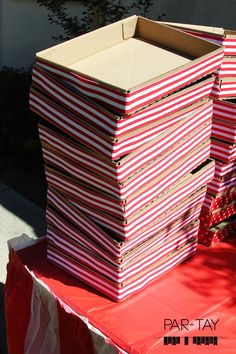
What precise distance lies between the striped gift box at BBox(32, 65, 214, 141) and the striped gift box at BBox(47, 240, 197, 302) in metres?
0.71

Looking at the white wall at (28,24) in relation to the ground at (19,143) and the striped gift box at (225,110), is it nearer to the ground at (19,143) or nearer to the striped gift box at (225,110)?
the ground at (19,143)

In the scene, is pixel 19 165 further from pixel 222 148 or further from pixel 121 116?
pixel 121 116

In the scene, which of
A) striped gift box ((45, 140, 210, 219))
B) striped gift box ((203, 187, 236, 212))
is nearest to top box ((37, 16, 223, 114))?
striped gift box ((45, 140, 210, 219))

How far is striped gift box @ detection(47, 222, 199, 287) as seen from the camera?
2.32 meters

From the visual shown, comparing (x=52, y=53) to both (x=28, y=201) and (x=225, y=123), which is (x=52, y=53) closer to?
(x=225, y=123)

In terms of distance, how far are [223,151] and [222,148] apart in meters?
0.02

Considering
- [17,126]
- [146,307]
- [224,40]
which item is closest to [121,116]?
[224,40]

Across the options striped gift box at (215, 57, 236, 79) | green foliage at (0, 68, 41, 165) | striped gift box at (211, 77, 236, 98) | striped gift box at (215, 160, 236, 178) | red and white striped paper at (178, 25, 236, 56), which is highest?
red and white striped paper at (178, 25, 236, 56)

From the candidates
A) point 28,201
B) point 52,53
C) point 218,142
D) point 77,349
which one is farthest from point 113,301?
point 28,201

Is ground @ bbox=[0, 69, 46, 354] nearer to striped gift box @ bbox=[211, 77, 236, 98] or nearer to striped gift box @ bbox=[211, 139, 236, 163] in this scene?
striped gift box @ bbox=[211, 139, 236, 163]

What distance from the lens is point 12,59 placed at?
8.89m

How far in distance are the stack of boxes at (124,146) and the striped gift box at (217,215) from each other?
0.56ft

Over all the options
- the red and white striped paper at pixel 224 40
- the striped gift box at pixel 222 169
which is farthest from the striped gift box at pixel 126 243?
the red and white striped paper at pixel 224 40

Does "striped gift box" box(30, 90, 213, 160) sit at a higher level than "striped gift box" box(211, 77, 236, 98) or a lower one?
lower
